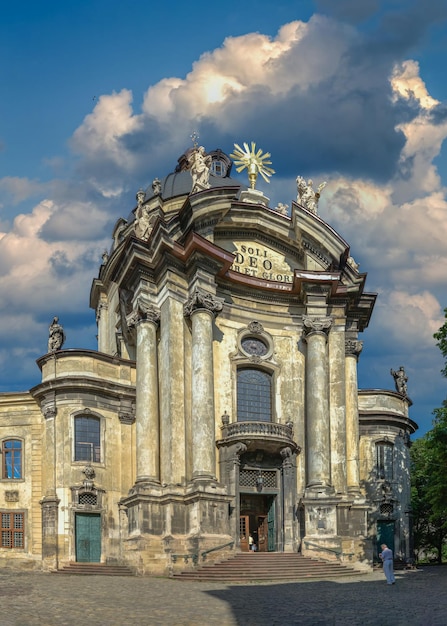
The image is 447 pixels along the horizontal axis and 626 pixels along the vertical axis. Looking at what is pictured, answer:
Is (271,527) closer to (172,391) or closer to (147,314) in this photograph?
(172,391)

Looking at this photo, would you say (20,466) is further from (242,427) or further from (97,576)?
(242,427)

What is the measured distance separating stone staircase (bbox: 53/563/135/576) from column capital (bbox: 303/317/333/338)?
13.7m

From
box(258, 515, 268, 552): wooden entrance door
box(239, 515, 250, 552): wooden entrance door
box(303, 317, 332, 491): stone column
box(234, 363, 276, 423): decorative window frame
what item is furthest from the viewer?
box(234, 363, 276, 423): decorative window frame

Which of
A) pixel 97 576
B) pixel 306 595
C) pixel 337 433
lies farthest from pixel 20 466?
pixel 306 595

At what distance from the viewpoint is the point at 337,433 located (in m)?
38.3

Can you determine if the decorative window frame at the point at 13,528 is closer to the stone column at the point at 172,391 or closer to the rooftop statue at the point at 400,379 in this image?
the stone column at the point at 172,391

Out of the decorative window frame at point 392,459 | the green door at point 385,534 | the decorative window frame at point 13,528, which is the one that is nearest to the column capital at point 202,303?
the decorative window frame at point 13,528

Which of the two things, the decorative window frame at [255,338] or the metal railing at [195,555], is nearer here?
the metal railing at [195,555]

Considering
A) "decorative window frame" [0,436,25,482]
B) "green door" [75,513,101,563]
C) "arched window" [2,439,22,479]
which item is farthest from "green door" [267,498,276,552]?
"arched window" [2,439,22,479]

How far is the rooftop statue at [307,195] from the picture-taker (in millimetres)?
41625

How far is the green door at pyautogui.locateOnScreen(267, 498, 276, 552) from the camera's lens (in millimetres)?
36156

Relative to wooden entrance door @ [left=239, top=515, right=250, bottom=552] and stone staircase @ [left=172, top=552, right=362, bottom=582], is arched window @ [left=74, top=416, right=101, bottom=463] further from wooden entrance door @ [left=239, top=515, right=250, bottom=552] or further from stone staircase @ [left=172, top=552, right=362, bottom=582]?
stone staircase @ [left=172, top=552, right=362, bottom=582]

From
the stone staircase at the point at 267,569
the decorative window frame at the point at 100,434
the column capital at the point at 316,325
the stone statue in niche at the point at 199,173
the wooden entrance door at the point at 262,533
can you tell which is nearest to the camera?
the stone staircase at the point at 267,569

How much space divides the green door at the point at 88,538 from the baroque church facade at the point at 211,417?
6cm
